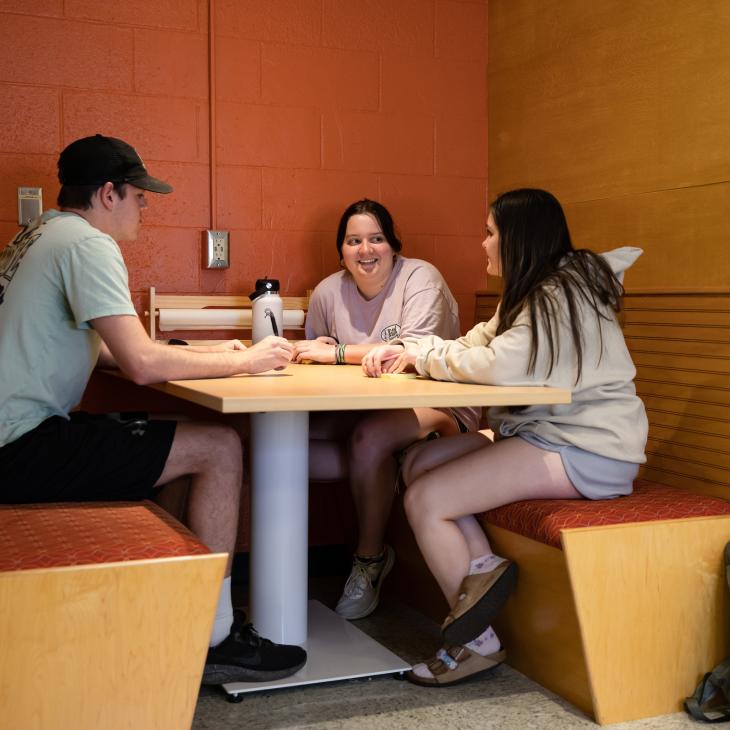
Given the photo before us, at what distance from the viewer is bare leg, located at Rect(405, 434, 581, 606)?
2.30m

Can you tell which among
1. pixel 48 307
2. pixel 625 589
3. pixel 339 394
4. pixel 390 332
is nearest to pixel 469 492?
pixel 625 589

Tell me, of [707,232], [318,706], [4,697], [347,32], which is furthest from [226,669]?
[347,32]

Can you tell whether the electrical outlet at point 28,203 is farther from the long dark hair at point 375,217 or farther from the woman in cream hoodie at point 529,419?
the woman in cream hoodie at point 529,419

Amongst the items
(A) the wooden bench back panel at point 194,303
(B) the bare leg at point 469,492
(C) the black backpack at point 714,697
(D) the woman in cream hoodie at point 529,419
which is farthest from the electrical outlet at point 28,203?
(C) the black backpack at point 714,697

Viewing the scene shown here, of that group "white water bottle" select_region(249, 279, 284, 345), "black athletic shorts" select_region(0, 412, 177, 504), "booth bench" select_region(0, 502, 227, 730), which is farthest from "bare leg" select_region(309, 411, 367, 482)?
"booth bench" select_region(0, 502, 227, 730)

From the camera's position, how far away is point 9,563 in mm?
1740

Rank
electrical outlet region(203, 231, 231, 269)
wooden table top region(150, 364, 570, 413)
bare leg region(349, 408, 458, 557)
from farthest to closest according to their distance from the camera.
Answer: electrical outlet region(203, 231, 231, 269), bare leg region(349, 408, 458, 557), wooden table top region(150, 364, 570, 413)

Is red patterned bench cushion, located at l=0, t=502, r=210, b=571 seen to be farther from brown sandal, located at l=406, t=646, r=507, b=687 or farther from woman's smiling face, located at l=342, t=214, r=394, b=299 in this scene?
woman's smiling face, located at l=342, t=214, r=394, b=299

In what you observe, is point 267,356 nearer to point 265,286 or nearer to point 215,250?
point 265,286

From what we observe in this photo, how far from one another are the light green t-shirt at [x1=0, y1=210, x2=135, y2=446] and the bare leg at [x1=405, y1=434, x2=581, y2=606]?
32.7 inches

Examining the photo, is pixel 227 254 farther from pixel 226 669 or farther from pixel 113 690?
pixel 113 690

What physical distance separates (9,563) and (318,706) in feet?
2.72

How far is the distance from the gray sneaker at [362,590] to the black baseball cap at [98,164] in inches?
51.2

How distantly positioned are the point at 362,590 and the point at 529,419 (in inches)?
34.5
